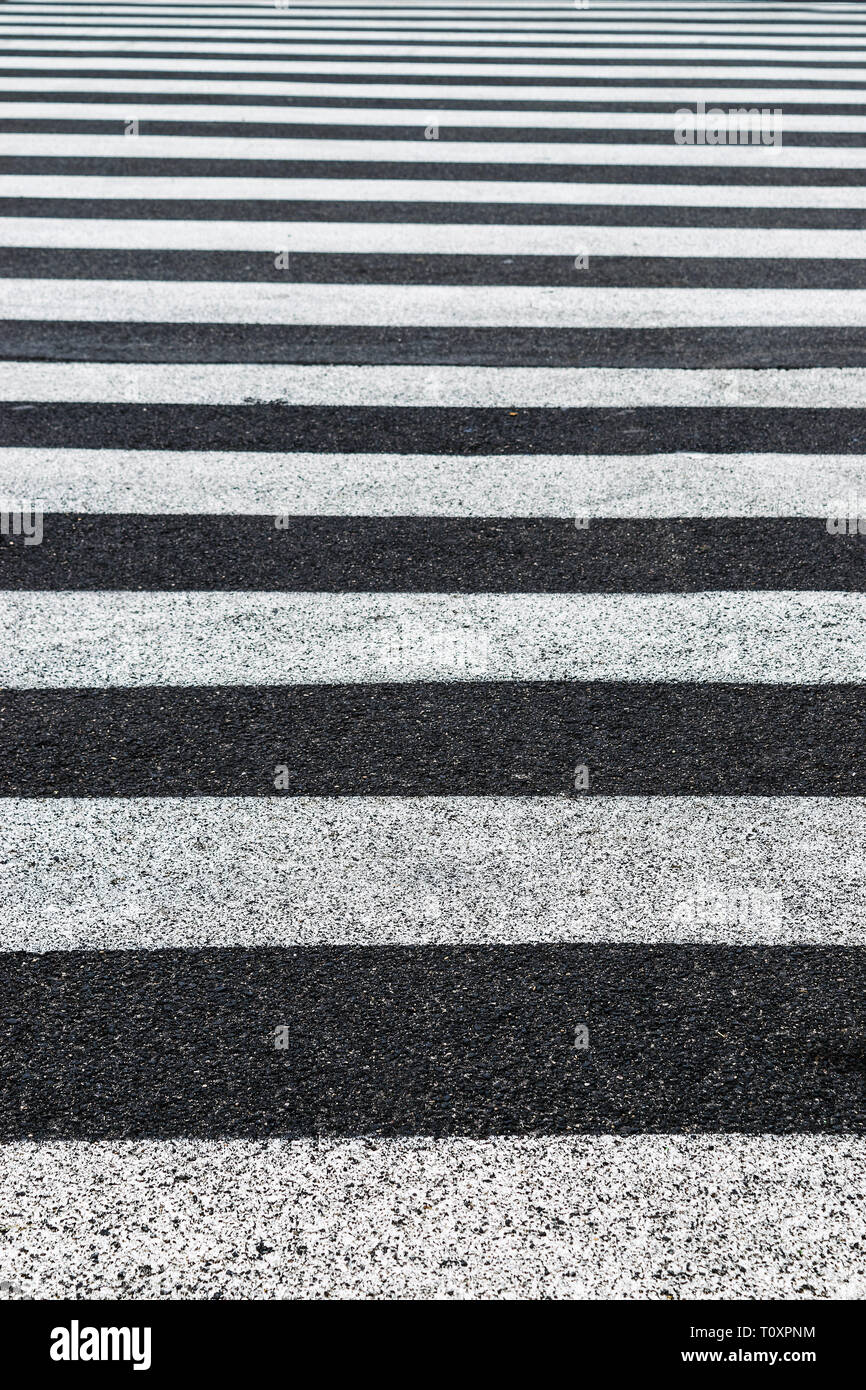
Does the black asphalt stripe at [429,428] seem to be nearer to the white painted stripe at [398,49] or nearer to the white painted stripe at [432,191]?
the white painted stripe at [432,191]

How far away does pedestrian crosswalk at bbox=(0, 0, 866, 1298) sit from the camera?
2.49 m

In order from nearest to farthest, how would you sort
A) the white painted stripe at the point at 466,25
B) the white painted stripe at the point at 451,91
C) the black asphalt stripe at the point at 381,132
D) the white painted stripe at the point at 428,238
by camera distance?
the white painted stripe at the point at 428,238, the black asphalt stripe at the point at 381,132, the white painted stripe at the point at 451,91, the white painted stripe at the point at 466,25

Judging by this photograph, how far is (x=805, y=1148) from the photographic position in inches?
101

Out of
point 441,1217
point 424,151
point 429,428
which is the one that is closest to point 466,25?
point 424,151

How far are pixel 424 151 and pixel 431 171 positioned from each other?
47cm

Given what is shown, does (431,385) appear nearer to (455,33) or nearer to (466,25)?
(455,33)

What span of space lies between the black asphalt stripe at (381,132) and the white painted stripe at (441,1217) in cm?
794

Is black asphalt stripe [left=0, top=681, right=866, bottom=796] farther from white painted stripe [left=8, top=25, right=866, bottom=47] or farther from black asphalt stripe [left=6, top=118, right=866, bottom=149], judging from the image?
white painted stripe [left=8, top=25, right=866, bottom=47]

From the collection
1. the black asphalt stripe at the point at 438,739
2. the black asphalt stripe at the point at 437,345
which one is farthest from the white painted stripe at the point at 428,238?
the black asphalt stripe at the point at 438,739

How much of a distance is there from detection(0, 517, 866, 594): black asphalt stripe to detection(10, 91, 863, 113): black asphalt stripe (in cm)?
617

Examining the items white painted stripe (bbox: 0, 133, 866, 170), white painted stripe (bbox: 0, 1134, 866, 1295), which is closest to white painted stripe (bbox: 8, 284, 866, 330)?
white painted stripe (bbox: 0, 133, 866, 170)

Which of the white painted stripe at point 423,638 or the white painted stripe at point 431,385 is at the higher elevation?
the white painted stripe at point 431,385

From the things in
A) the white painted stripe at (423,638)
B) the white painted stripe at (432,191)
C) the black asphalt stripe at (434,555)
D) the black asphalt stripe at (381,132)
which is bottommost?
the white painted stripe at (423,638)

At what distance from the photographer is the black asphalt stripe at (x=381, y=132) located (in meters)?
9.38
